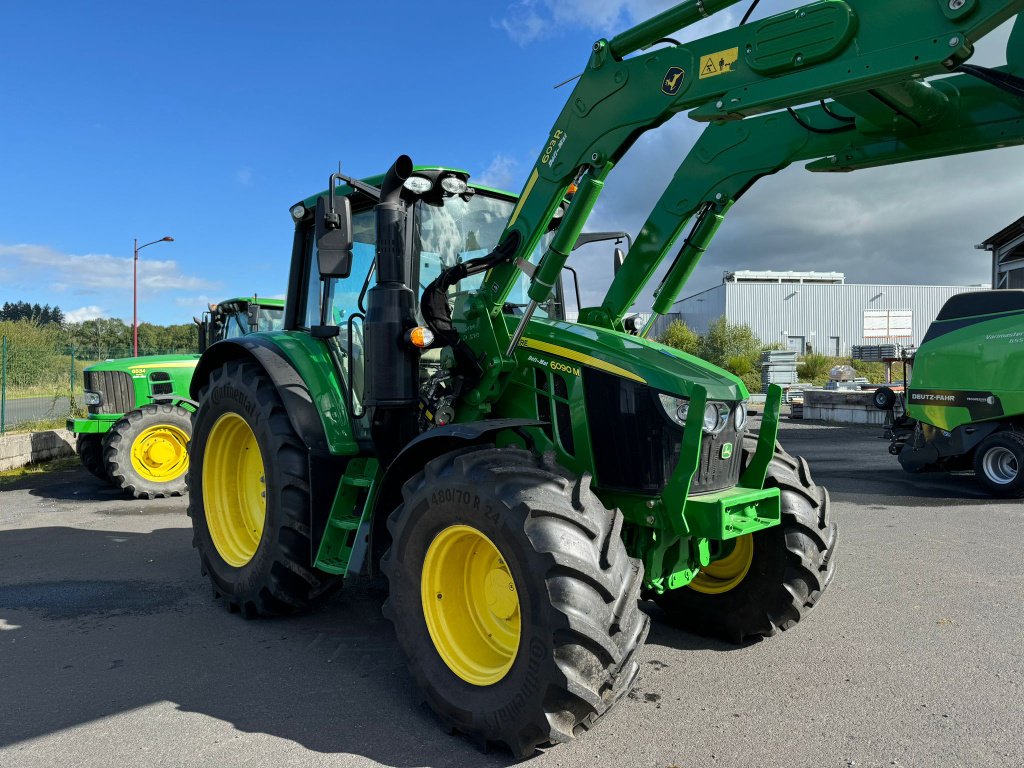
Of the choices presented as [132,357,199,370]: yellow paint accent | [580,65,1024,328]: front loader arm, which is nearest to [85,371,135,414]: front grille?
[132,357,199,370]: yellow paint accent

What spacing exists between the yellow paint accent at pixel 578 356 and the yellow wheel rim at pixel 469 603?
0.95m

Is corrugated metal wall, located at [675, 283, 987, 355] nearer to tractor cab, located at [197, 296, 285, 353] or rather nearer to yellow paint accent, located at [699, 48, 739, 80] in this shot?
tractor cab, located at [197, 296, 285, 353]

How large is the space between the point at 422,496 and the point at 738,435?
1.59 metres

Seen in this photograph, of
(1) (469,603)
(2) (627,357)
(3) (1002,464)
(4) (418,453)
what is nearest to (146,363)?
(4) (418,453)

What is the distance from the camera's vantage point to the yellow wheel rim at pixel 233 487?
4.83 metres

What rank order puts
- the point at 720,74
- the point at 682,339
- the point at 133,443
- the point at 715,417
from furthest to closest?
1. the point at 682,339
2. the point at 133,443
3. the point at 715,417
4. the point at 720,74

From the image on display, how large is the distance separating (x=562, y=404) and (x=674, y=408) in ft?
1.81

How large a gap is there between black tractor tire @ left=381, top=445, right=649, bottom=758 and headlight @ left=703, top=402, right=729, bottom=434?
702 mm

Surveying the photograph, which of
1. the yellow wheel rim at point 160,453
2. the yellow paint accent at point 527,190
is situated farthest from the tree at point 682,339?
the yellow paint accent at point 527,190

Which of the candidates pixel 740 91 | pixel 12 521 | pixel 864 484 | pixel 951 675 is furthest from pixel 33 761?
pixel 864 484

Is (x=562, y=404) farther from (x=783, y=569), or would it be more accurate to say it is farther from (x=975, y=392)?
(x=975, y=392)

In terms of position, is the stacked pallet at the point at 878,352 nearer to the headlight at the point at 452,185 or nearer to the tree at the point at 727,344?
the headlight at the point at 452,185

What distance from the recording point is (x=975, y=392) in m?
8.50

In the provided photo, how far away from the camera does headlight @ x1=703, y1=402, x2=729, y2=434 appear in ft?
10.8
